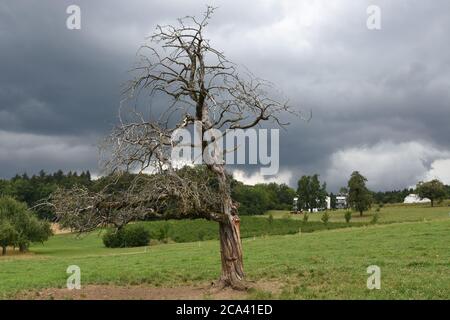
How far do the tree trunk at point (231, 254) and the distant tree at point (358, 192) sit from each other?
280 ft

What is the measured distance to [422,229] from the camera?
4072cm

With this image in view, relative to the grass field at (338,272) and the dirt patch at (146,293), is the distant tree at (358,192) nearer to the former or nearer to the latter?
the grass field at (338,272)

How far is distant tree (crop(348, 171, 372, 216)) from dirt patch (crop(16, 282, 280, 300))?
275 ft

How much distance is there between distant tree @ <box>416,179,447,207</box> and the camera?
115 m

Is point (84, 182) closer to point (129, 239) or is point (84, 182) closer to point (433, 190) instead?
point (129, 239)

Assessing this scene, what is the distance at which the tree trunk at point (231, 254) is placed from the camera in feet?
54.7

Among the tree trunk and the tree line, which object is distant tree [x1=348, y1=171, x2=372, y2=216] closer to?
the tree line

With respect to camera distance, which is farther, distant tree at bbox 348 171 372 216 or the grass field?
distant tree at bbox 348 171 372 216

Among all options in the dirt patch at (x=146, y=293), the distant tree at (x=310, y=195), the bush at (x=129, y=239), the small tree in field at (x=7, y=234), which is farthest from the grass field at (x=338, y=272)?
the distant tree at (x=310, y=195)

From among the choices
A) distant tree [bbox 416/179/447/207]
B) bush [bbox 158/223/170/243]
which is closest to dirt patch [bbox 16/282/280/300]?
bush [bbox 158/223/170/243]

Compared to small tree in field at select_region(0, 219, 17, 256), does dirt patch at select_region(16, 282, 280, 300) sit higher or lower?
higher

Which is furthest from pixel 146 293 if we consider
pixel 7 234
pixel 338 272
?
pixel 7 234

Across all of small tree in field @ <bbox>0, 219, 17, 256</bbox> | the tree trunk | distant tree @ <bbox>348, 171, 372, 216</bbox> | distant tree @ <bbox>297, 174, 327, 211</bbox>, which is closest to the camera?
the tree trunk

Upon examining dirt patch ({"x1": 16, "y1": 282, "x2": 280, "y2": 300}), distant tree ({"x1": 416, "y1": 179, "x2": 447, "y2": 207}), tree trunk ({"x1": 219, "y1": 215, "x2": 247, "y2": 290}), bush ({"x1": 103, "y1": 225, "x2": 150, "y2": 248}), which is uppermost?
distant tree ({"x1": 416, "y1": 179, "x2": 447, "y2": 207})
